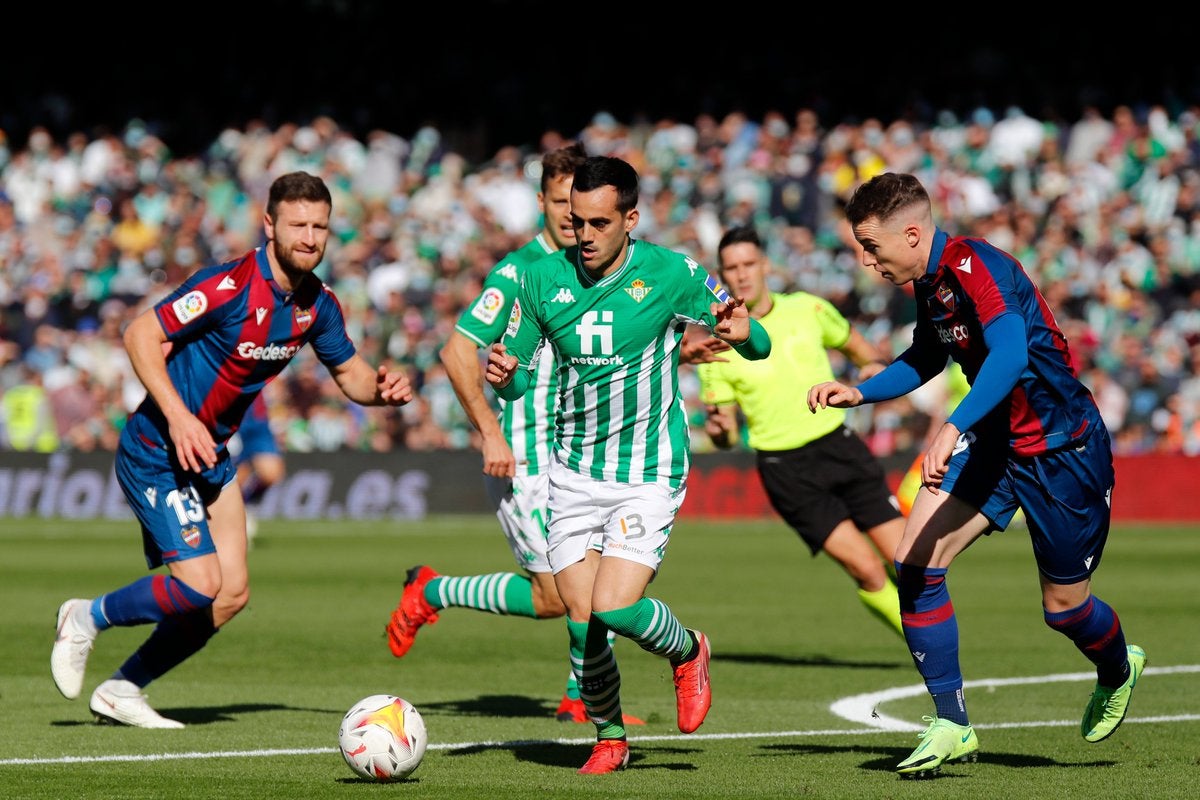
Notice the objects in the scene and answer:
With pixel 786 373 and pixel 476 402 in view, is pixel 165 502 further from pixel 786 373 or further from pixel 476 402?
pixel 786 373

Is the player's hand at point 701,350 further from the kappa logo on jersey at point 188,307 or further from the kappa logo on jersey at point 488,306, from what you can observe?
the kappa logo on jersey at point 188,307

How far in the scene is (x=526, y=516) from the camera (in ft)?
29.0

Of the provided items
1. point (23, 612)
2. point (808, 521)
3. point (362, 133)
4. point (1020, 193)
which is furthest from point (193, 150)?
point (808, 521)

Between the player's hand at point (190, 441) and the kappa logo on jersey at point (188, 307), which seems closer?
the player's hand at point (190, 441)

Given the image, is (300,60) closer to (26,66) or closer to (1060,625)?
(26,66)

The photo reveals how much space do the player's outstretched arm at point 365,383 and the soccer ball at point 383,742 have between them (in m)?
1.77

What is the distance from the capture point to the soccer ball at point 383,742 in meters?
6.79

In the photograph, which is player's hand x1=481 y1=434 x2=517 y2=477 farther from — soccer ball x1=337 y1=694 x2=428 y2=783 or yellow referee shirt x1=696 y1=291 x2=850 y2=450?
yellow referee shirt x1=696 y1=291 x2=850 y2=450

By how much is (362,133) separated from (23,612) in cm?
2262

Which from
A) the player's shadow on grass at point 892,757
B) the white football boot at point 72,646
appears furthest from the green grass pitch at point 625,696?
the white football boot at point 72,646

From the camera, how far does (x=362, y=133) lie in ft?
116

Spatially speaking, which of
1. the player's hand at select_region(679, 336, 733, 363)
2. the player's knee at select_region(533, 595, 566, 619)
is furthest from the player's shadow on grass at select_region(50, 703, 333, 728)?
the player's hand at select_region(679, 336, 733, 363)

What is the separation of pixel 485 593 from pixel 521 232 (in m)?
21.3

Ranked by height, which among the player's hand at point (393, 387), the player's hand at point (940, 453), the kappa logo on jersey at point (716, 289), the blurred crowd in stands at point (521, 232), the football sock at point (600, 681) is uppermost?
the blurred crowd in stands at point (521, 232)
